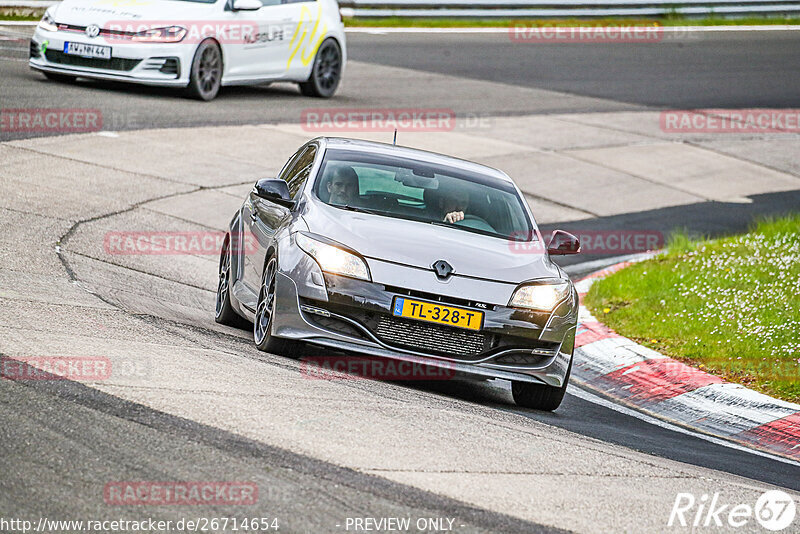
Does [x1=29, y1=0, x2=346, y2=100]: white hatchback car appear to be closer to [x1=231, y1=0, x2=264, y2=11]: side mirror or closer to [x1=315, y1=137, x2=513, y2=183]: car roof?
[x1=231, y1=0, x2=264, y2=11]: side mirror

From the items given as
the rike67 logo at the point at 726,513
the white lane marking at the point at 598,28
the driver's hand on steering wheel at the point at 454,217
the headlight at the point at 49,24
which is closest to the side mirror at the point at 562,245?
the driver's hand on steering wheel at the point at 454,217

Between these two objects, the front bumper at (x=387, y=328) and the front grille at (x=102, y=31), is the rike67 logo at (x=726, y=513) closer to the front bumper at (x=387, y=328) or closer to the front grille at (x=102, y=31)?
the front bumper at (x=387, y=328)

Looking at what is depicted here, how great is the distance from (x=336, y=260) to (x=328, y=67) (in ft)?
44.5

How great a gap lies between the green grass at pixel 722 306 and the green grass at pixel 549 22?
57.5 feet

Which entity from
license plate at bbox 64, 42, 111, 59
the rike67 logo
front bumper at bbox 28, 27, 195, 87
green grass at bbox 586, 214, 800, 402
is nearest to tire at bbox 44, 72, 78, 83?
front bumper at bbox 28, 27, 195, 87

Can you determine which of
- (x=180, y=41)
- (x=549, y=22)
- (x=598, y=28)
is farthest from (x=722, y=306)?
(x=598, y=28)

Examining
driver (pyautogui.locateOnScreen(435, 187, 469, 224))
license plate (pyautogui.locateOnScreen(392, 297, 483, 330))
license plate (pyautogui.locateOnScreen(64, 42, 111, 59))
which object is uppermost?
license plate (pyautogui.locateOnScreen(64, 42, 111, 59))

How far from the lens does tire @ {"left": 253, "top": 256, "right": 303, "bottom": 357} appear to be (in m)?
7.93

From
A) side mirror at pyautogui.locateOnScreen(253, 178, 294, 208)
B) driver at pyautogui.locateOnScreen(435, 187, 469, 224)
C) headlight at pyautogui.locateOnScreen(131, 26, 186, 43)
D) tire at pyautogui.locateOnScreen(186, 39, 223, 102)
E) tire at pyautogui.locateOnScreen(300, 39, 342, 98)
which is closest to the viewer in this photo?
side mirror at pyautogui.locateOnScreen(253, 178, 294, 208)

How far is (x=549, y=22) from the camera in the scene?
107 feet

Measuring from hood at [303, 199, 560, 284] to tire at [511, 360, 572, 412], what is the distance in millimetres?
718

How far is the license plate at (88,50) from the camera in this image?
1708cm

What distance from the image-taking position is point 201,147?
53.2ft

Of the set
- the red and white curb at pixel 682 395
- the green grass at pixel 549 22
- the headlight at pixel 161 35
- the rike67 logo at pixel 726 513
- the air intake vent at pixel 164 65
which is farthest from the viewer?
the green grass at pixel 549 22
